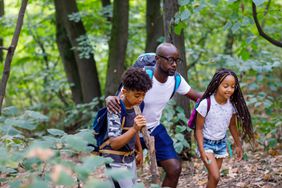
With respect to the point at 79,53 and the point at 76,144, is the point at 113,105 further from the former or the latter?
the point at 79,53

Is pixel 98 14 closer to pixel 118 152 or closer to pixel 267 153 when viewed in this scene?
pixel 267 153

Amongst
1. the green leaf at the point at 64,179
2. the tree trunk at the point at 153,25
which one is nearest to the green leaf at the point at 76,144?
the green leaf at the point at 64,179

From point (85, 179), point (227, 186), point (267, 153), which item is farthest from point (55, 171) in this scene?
point (267, 153)

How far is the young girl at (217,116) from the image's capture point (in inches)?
165

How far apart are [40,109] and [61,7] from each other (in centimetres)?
332

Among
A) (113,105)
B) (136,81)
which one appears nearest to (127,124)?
(113,105)

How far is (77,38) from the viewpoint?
9484 mm

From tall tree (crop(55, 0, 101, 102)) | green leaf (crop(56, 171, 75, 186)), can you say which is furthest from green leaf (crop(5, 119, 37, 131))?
tall tree (crop(55, 0, 101, 102))

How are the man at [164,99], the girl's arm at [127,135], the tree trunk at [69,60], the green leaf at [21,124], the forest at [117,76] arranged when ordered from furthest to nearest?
the tree trunk at [69,60] → the man at [164,99] → the girl's arm at [127,135] → the green leaf at [21,124] → the forest at [117,76]

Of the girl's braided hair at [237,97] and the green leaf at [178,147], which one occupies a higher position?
the girl's braided hair at [237,97]

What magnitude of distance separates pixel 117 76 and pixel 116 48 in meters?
0.55

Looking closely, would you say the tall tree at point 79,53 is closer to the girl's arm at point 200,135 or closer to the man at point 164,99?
the man at point 164,99

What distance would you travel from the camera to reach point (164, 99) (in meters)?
4.27

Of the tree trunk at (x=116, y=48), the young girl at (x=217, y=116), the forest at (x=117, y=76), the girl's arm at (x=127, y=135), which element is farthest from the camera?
the tree trunk at (x=116, y=48)
